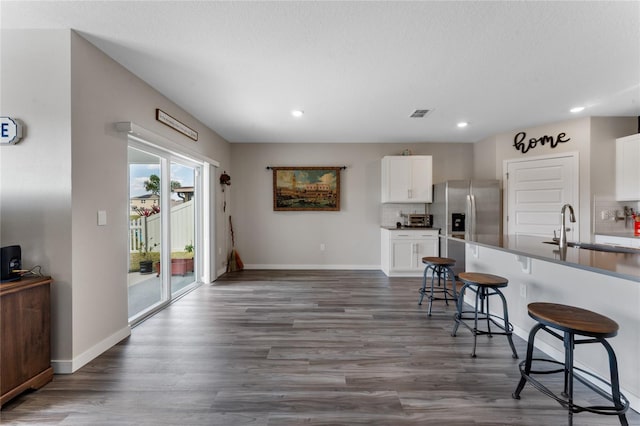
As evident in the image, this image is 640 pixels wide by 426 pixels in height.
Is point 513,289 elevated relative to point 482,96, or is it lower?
lower

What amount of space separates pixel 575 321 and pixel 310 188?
446 centimetres

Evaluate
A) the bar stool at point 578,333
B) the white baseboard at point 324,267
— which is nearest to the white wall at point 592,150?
the white baseboard at point 324,267

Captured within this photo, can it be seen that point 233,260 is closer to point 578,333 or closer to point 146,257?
point 146,257

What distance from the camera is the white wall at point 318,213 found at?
5512 mm

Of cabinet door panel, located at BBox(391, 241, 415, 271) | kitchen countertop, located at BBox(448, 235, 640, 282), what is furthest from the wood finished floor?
cabinet door panel, located at BBox(391, 241, 415, 271)

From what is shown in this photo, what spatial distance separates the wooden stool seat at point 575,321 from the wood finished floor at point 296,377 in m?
0.65

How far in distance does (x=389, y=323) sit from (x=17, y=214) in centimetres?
337

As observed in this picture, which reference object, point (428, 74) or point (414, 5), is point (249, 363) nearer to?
point (414, 5)

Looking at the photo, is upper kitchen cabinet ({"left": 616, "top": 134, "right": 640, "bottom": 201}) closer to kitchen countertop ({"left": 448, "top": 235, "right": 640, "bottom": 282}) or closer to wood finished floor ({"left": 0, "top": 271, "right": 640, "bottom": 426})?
kitchen countertop ({"left": 448, "top": 235, "right": 640, "bottom": 282})

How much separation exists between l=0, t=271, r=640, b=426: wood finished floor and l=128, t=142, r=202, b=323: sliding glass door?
0.48 m

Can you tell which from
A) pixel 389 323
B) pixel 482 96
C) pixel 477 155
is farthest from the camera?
pixel 477 155

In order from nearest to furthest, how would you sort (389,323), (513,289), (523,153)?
(513,289)
(389,323)
(523,153)

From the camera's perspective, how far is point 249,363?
2.19 meters

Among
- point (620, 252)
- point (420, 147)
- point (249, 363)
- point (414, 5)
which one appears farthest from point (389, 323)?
point (420, 147)
